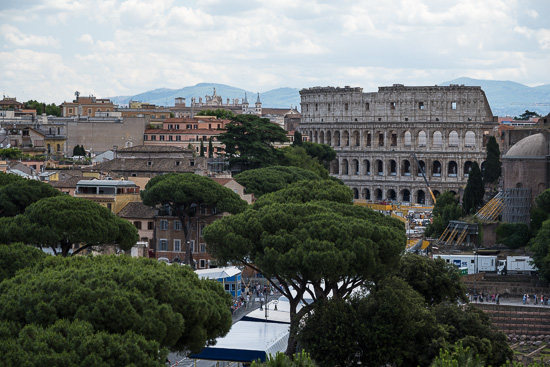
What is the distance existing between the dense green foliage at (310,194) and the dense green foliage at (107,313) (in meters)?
19.8

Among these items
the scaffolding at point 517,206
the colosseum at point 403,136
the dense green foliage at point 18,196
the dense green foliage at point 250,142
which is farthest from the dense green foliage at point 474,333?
the colosseum at point 403,136

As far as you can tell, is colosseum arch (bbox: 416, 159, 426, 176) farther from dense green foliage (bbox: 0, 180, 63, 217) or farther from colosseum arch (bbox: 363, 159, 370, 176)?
dense green foliage (bbox: 0, 180, 63, 217)

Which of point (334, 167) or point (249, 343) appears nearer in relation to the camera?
point (249, 343)

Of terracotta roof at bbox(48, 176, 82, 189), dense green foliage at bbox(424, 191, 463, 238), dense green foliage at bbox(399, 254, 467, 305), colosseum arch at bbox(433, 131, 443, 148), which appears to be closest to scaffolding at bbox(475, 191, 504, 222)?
dense green foliage at bbox(424, 191, 463, 238)

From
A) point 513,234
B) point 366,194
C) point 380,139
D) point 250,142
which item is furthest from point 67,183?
point 380,139

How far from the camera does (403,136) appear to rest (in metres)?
121

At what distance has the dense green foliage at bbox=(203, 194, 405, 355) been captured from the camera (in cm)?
3575

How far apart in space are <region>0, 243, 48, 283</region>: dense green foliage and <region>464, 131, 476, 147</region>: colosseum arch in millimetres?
87640

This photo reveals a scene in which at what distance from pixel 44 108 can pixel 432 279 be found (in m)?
108

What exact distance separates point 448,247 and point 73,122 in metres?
50.4

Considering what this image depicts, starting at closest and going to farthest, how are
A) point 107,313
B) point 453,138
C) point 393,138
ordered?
1. point 107,313
2. point 393,138
3. point 453,138

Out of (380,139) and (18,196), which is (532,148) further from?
(380,139)

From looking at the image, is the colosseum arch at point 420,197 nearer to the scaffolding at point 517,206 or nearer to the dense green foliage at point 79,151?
the dense green foliage at point 79,151

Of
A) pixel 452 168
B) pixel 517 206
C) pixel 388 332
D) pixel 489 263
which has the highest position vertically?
pixel 452 168
